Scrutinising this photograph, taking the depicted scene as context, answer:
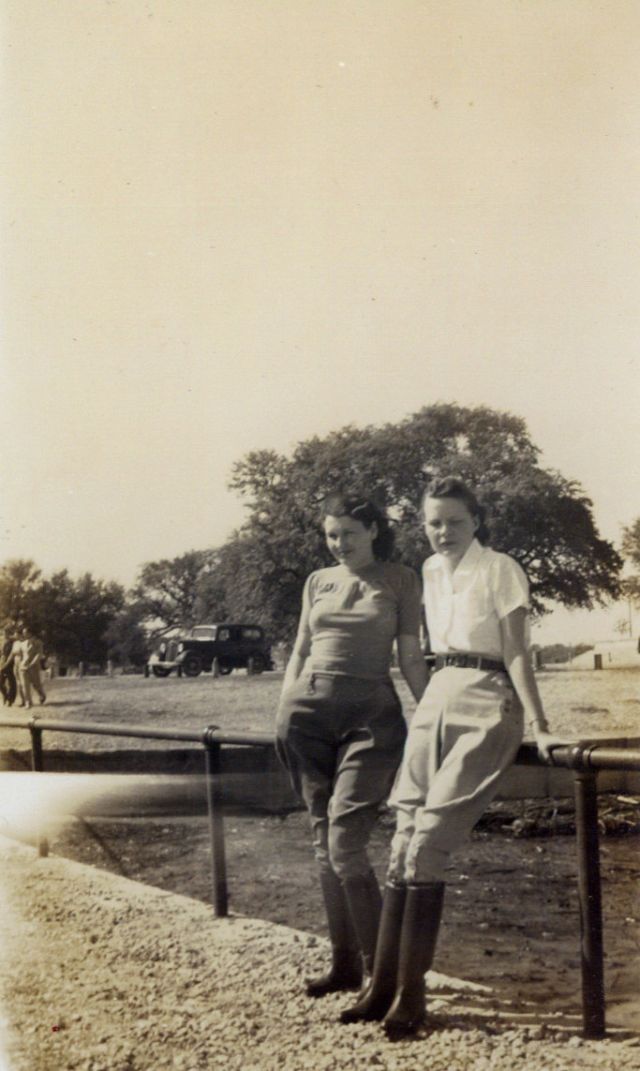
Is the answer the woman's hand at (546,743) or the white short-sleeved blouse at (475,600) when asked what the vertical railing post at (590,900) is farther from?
the white short-sleeved blouse at (475,600)

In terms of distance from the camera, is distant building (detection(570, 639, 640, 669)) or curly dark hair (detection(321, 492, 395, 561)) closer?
curly dark hair (detection(321, 492, 395, 561))

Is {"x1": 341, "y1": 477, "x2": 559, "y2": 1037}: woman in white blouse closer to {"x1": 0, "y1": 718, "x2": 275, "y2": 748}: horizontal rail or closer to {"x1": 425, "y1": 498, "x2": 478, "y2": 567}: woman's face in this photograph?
{"x1": 425, "y1": 498, "x2": 478, "y2": 567}: woman's face

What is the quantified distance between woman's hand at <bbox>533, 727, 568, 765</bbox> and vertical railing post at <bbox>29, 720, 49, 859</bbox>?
2.59 meters

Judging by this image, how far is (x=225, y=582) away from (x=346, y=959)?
141 cm

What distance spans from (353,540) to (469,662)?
20.3 inches

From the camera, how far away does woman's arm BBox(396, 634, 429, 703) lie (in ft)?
9.05

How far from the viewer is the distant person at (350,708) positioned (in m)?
2.79

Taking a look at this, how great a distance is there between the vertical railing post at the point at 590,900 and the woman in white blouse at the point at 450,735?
169mm

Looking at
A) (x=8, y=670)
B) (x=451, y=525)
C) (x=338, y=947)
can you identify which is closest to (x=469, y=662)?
(x=451, y=525)

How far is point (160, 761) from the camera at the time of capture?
202 inches

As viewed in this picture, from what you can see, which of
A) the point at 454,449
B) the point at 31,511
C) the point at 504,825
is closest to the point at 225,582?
the point at 31,511

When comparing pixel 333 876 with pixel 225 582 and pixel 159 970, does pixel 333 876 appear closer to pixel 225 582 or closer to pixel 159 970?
pixel 159 970

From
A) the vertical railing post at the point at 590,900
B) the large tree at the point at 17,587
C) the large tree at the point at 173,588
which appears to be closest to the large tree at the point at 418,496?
the large tree at the point at 173,588

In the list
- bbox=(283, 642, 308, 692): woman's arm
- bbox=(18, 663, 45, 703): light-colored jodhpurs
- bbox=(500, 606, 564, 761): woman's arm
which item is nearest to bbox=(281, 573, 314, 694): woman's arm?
bbox=(283, 642, 308, 692): woman's arm
